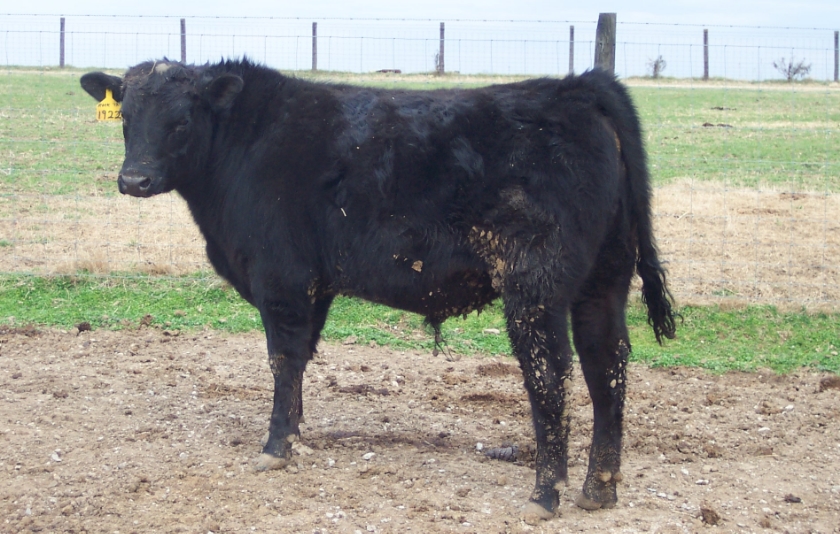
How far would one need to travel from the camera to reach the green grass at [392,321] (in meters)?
6.89

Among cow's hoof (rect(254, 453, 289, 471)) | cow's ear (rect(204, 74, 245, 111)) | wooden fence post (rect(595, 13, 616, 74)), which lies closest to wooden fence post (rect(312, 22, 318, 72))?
wooden fence post (rect(595, 13, 616, 74))

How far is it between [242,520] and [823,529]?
113 inches

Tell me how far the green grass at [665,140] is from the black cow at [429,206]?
2.77 m

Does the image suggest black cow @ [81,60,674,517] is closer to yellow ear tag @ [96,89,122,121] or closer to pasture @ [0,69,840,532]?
yellow ear tag @ [96,89,122,121]

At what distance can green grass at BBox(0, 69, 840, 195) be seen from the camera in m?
11.5

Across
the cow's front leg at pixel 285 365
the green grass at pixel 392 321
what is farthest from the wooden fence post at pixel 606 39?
the cow's front leg at pixel 285 365

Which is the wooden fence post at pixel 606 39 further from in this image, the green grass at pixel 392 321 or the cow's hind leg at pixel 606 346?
the cow's hind leg at pixel 606 346

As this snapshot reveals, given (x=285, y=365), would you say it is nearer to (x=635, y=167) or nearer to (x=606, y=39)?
(x=635, y=167)

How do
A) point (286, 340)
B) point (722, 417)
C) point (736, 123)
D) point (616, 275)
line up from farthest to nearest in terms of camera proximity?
point (736, 123)
point (722, 417)
point (286, 340)
point (616, 275)

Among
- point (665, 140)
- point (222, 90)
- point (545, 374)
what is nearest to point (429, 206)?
point (545, 374)

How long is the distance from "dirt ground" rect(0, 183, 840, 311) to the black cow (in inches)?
151

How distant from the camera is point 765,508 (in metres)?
4.32

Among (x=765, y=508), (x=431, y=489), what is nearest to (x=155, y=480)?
(x=431, y=489)

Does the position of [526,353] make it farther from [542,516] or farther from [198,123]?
[198,123]
